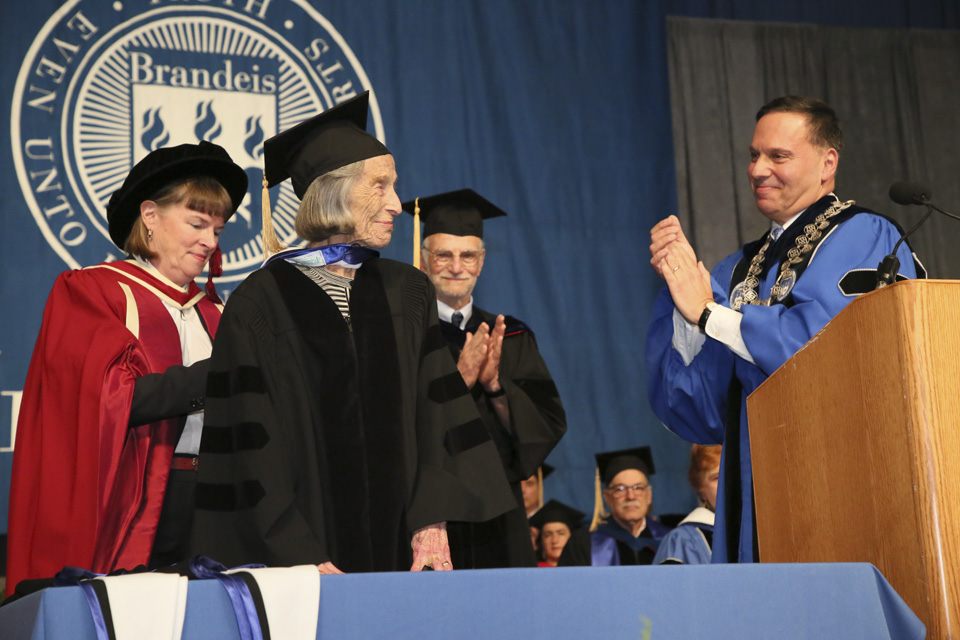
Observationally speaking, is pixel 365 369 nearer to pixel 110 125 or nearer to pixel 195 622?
pixel 195 622

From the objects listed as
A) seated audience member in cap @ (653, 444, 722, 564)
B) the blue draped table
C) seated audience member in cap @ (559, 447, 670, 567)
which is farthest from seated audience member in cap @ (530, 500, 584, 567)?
the blue draped table

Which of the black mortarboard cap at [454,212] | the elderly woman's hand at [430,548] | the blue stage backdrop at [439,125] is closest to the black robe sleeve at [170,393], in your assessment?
the elderly woman's hand at [430,548]

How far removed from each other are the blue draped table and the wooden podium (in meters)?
0.08

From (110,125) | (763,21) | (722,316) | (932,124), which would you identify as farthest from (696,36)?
(722,316)

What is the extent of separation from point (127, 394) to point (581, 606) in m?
1.94

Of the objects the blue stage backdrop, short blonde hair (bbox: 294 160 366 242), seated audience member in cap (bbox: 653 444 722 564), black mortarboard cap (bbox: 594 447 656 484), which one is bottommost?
seated audience member in cap (bbox: 653 444 722 564)

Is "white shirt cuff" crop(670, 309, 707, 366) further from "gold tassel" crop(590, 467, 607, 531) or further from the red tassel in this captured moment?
"gold tassel" crop(590, 467, 607, 531)

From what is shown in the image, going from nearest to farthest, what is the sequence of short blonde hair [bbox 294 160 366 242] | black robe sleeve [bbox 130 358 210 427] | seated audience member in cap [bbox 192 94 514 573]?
seated audience member in cap [bbox 192 94 514 573], short blonde hair [bbox 294 160 366 242], black robe sleeve [bbox 130 358 210 427]

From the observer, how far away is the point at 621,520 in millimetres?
6258

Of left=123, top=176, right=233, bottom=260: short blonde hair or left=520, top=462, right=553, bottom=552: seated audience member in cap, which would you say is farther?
left=520, top=462, right=553, bottom=552: seated audience member in cap

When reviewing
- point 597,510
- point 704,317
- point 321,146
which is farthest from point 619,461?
point 321,146

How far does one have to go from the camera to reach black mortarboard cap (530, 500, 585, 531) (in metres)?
6.25

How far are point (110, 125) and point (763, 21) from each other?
405cm

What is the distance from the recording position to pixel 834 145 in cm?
315
